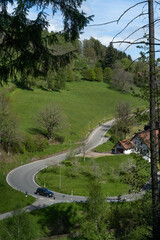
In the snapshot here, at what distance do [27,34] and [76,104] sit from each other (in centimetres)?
6625

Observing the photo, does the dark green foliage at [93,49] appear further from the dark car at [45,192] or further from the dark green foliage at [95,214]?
the dark green foliage at [95,214]

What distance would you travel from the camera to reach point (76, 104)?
244 ft

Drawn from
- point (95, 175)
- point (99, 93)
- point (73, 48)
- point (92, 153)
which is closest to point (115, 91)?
point (99, 93)

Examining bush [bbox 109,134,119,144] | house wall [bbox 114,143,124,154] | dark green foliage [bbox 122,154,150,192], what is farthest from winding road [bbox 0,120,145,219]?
dark green foliage [bbox 122,154,150,192]

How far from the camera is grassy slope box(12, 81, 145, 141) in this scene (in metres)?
59.5

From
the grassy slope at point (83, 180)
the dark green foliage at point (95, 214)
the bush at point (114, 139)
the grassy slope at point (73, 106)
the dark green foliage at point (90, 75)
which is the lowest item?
the grassy slope at point (83, 180)

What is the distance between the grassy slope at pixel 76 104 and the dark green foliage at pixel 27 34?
44.9m

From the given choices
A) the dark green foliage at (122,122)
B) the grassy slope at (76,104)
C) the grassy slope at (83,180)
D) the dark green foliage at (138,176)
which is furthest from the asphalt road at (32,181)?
the dark green foliage at (138,176)

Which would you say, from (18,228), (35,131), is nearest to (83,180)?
(35,131)

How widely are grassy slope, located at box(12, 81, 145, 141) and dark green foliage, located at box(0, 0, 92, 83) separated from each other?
44930mm

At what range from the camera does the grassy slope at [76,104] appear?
195 feet

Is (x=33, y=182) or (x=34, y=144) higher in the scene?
(x=34, y=144)

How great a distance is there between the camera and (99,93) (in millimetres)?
87938

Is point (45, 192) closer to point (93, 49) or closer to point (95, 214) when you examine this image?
point (95, 214)
